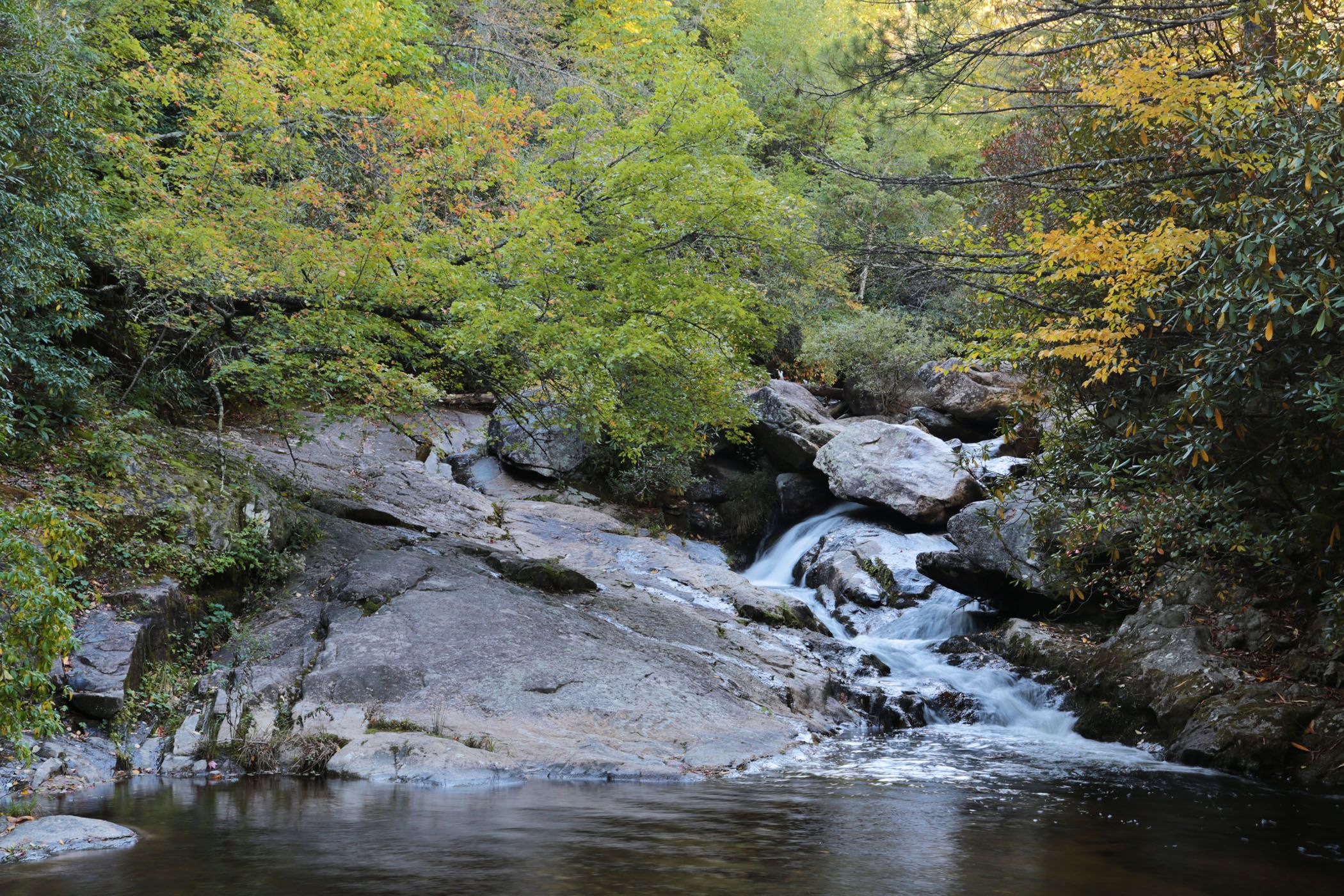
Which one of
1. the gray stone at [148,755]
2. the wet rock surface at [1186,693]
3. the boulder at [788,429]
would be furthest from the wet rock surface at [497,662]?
the boulder at [788,429]

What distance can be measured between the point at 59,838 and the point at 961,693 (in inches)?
421

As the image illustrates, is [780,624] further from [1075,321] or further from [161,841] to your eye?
[161,841]

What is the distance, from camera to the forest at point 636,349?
26.1ft

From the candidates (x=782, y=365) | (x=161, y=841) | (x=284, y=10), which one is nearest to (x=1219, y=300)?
(x=161, y=841)

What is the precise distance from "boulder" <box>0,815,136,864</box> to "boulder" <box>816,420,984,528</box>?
14.9 metres

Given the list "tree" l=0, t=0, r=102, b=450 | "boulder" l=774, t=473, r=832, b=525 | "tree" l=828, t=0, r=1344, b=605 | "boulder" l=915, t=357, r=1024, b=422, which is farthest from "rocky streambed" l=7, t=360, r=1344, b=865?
"boulder" l=915, t=357, r=1024, b=422

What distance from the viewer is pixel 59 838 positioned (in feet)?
20.1

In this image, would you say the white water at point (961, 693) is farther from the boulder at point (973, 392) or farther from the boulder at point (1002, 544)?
the boulder at point (973, 392)

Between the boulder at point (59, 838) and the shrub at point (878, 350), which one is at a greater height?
the shrub at point (878, 350)

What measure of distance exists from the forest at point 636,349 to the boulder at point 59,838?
29 cm

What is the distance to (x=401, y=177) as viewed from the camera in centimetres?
A: 1220

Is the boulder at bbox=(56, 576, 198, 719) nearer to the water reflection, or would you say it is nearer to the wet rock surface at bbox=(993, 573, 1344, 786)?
the water reflection

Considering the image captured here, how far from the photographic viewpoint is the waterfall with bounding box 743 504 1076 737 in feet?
41.4

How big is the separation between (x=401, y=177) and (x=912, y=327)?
2025 cm
